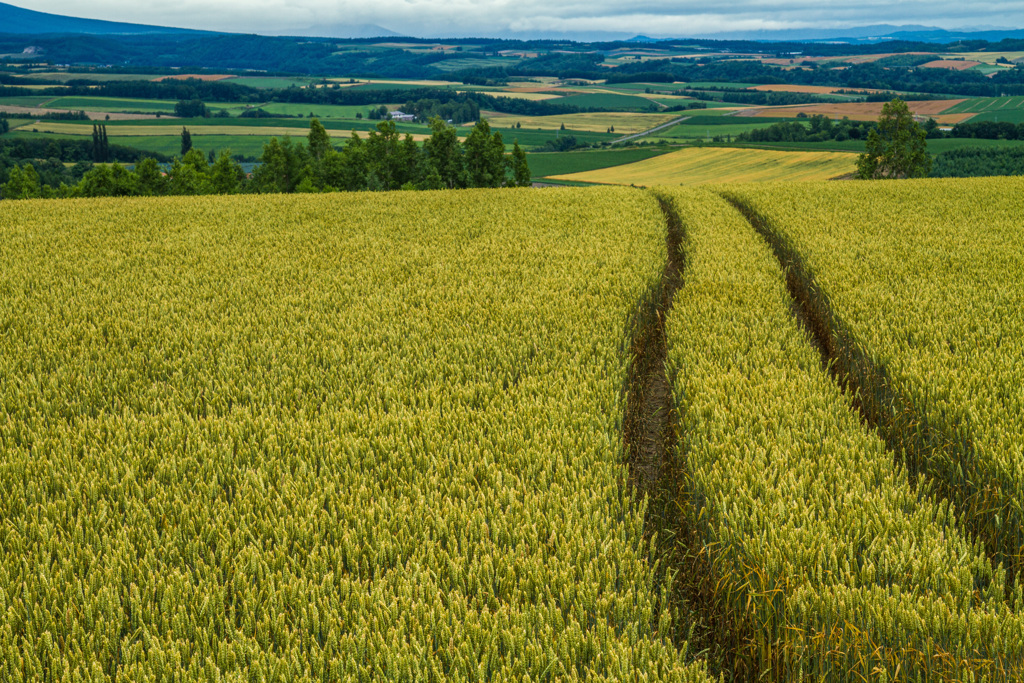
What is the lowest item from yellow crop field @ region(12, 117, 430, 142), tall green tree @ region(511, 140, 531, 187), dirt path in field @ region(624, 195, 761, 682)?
dirt path in field @ region(624, 195, 761, 682)

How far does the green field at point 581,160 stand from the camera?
10344 centimetres

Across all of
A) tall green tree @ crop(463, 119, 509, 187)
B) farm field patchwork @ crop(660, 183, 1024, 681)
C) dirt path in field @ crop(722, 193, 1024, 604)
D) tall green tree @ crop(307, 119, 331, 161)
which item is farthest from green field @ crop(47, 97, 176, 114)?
farm field patchwork @ crop(660, 183, 1024, 681)

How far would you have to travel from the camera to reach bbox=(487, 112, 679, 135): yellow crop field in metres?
160

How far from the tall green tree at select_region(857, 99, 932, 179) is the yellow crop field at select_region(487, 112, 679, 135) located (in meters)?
87.3

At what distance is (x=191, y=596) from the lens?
3.90m

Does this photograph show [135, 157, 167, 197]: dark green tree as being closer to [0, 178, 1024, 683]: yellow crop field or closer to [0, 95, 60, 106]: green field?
[0, 178, 1024, 683]: yellow crop field

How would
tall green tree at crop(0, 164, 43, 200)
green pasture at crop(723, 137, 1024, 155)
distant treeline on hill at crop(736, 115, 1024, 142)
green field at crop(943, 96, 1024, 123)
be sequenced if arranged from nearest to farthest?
tall green tree at crop(0, 164, 43, 200)
green pasture at crop(723, 137, 1024, 155)
distant treeline on hill at crop(736, 115, 1024, 142)
green field at crop(943, 96, 1024, 123)

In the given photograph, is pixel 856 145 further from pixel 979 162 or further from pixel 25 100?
pixel 25 100

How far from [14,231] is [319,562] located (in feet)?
63.7

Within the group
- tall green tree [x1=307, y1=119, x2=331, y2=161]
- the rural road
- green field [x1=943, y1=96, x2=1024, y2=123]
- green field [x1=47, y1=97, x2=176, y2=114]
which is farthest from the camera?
green field [x1=47, y1=97, x2=176, y2=114]

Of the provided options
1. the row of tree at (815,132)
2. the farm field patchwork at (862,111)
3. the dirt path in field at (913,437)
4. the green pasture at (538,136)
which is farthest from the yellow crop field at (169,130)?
the dirt path in field at (913,437)

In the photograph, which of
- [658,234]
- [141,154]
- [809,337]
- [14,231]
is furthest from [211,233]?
[141,154]

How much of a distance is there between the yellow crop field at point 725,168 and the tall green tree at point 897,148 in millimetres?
7660

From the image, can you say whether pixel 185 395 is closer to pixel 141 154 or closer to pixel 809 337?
pixel 809 337
